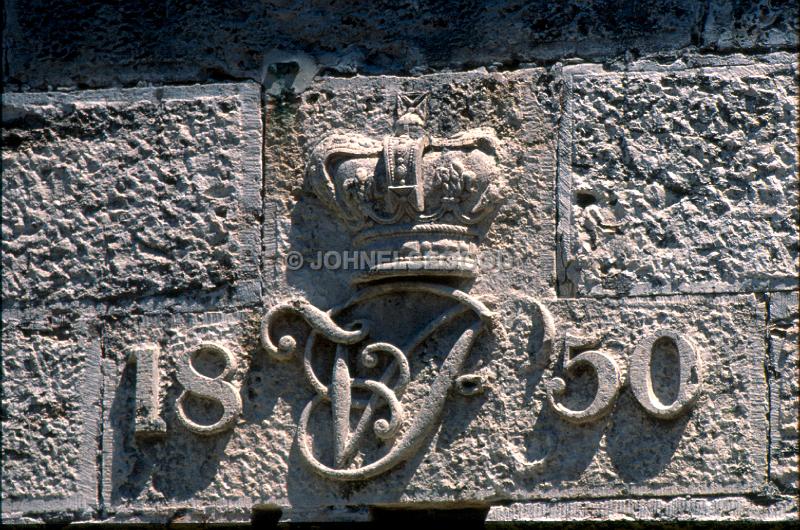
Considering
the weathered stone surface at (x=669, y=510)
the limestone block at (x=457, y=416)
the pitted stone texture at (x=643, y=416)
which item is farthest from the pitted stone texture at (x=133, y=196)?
the weathered stone surface at (x=669, y=510)

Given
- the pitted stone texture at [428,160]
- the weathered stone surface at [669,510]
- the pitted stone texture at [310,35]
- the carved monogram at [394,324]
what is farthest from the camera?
the pitted stone texture at [310,35]

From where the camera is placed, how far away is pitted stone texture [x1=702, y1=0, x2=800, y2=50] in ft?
15.5

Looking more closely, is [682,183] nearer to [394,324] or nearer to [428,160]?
[428,160]

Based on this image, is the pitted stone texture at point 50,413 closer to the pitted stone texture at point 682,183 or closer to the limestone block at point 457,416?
the limestone block at point 457,416

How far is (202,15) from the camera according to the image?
4.99m

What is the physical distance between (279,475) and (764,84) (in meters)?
1.51

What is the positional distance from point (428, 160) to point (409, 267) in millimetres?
276

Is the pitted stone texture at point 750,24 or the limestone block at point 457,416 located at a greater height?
the pitted stone texture at point 750,24

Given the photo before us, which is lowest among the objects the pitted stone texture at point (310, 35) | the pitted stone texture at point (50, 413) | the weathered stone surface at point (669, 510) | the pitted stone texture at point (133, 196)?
the weathered stone surface at point (669, 510)

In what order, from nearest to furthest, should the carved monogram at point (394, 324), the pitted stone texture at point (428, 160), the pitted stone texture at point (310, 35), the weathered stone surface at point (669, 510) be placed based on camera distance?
the weathered stone surface at point (669, 510) → the carved monogram at point (394, 324) → the pitted stone texture at point (428, 160) → the pitted stone texture at point (310, 35)

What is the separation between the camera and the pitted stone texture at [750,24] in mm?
4738

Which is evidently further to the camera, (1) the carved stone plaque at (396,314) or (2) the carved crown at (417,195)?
(2) the carved crown at (417,195)

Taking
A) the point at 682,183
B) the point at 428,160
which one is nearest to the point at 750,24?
the point at 682,183

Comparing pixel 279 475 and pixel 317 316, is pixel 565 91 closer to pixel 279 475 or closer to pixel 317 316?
pixel 317 316
